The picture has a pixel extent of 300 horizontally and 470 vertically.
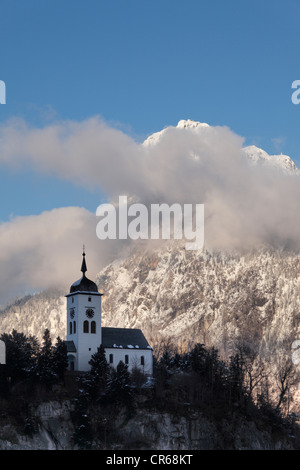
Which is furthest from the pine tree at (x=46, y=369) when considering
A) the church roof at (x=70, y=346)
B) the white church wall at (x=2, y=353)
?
the church roof at (x=70, y=346)

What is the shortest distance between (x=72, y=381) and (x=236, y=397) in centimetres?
3032

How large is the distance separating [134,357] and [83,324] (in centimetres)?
1165

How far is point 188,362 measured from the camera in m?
154

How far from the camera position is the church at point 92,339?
14550cm

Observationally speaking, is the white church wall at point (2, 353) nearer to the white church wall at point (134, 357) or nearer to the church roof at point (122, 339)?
the church roof at point (122, 339)

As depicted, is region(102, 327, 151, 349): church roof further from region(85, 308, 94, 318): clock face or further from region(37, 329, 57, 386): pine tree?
region(37, 329, 57, 386): pine tree

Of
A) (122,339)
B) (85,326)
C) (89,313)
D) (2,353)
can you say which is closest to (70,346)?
(85,326)

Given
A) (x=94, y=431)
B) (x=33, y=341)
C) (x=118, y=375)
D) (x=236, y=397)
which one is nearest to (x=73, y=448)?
(x=94, y=431)

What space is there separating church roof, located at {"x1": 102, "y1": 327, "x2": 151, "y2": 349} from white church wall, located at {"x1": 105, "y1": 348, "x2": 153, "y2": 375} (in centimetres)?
73

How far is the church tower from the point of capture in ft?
476
